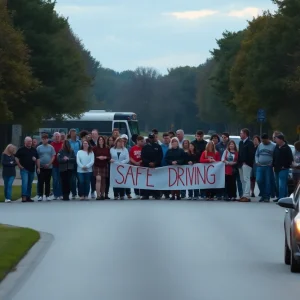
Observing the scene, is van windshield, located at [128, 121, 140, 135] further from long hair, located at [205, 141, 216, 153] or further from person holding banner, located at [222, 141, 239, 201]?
person holding banner, located at [222, 141, 239, 201]

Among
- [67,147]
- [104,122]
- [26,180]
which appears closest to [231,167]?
[67,147]

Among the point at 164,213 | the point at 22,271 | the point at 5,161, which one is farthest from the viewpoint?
the point at 5,161

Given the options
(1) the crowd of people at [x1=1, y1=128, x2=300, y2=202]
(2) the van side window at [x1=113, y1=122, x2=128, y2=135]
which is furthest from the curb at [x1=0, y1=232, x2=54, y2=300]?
(2) the van side window at [x1=113, y1=122, x2=128, y2=135]

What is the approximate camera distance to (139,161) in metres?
33.2

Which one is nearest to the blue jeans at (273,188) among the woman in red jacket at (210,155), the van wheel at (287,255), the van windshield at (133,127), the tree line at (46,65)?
the woman in red jacket at (210,155)

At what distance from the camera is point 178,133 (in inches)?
1329

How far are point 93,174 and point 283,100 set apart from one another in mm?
56806

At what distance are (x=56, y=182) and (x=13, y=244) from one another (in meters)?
14.3

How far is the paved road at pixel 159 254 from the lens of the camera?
42.0 feet

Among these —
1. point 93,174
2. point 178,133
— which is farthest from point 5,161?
point 178,133

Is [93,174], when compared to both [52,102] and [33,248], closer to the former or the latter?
[33,248]

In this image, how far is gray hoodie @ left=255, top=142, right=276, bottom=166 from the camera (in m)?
31.2

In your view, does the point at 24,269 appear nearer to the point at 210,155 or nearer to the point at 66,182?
the point at 66,182

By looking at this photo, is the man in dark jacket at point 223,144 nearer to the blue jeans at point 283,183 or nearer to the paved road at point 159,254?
the blue jeans at point 283,183
